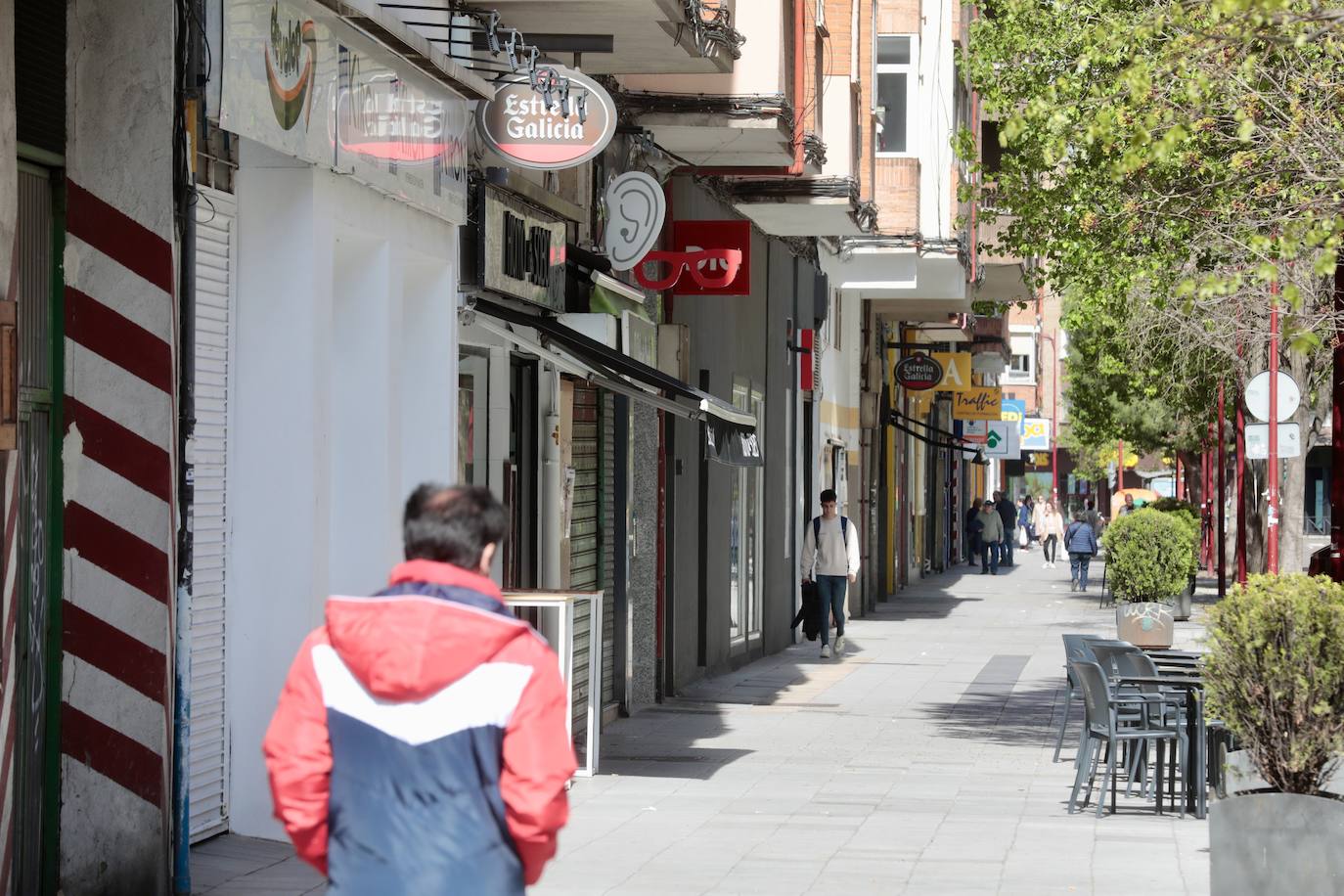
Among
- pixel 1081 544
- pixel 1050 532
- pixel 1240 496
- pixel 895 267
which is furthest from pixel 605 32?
pixel 1050 532

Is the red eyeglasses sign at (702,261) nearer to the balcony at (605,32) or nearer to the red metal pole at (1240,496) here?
the balcony at (605,32)

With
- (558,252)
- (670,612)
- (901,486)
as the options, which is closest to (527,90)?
(558,252)

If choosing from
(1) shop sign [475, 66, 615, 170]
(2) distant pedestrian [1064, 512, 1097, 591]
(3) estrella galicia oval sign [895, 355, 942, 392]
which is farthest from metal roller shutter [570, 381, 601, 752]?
(2) distant pedestrian [1064, 512, 1097, 591]

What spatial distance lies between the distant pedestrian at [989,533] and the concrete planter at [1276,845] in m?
40.3

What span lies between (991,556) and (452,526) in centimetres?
4701

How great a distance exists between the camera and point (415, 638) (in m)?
4.28

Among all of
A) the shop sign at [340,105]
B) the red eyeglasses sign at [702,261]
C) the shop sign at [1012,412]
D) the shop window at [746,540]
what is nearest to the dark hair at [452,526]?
the shop sign at [340,105]

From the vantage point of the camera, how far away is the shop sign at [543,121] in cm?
1225

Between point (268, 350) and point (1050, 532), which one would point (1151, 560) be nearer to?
point (268, 350)

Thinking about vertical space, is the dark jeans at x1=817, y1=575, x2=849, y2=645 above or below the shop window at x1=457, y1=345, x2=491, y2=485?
below

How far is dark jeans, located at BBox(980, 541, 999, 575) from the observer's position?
4859cm

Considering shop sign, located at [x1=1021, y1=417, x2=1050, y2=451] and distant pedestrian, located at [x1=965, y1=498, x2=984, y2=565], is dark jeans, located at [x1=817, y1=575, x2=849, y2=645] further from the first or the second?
shop sign, located at [x1=1021, y1=417, x2=1050, y2=451]

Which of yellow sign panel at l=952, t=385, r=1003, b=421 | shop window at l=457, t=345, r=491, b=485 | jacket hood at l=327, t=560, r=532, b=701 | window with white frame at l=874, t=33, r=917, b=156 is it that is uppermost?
window with white frame at l=874, t=33, r=917, b=156

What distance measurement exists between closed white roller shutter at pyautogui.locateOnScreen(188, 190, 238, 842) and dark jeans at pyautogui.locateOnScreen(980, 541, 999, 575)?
39767mm
